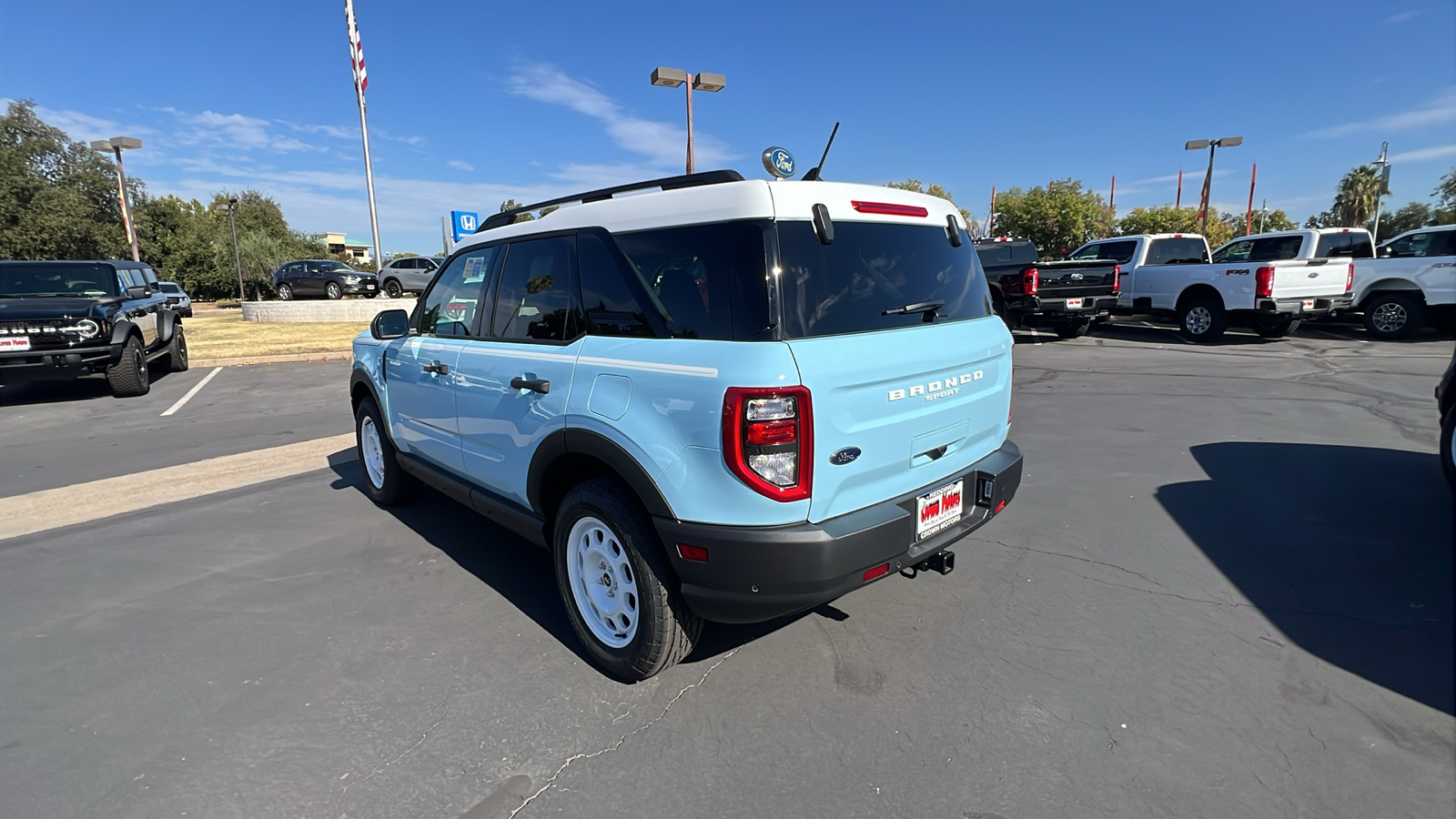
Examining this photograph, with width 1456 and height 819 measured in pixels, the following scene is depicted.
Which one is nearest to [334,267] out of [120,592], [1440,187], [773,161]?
[120,592]

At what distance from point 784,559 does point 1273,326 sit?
14.6 m

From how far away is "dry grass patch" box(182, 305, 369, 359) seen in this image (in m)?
14.3

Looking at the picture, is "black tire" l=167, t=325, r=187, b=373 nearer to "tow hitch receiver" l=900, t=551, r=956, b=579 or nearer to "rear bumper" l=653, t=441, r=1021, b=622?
"rear bumper" l=653, t=441, r=1021, b=622

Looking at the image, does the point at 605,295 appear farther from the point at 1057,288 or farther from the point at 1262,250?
the point at 1262,250

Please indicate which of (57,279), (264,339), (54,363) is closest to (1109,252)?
(54,363)

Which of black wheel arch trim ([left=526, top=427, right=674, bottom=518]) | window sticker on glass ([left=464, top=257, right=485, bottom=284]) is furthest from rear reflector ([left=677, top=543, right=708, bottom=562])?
window sticker on glass ([left=464, top=257, right=485, bottom=284])

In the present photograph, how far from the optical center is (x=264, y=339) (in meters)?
16.9

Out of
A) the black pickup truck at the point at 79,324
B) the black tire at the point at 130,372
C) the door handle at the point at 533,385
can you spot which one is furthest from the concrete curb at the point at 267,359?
the door handle at the point at 533,385

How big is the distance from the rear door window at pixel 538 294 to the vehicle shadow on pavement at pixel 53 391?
9.02 meters

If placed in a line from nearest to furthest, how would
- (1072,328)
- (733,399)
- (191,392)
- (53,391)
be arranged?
(733,399) < (191,392) < (53,391) < (1072,328)

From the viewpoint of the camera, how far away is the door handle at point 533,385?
3.04 metres

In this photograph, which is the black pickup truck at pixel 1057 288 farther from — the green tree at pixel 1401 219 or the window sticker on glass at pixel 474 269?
the green tree at pixel 1401 219

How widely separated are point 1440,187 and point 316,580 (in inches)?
2536

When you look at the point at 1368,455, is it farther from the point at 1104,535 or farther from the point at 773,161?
the point at 773,161
